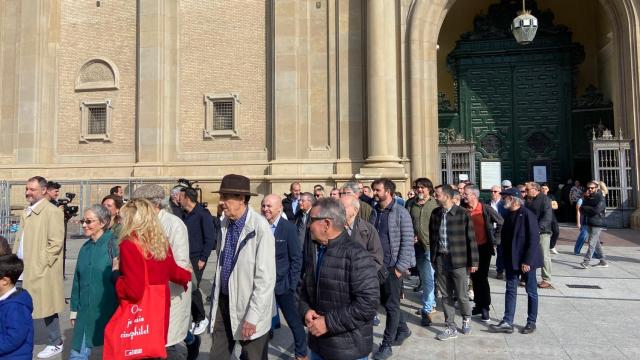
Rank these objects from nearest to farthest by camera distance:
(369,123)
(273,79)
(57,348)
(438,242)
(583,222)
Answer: (57,348) → (438,242) → (583,222) → (369,123) → (273,79)

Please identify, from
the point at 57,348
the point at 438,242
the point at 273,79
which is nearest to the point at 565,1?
the point at 273,79

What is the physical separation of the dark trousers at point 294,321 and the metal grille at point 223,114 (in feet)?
39.0

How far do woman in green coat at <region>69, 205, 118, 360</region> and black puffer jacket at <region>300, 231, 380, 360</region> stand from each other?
2139 mm

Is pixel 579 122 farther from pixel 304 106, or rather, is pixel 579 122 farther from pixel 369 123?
pixel 304 106

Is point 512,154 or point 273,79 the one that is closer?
point 273,79

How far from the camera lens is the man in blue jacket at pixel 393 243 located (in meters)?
5.82

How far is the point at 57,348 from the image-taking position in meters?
5.77

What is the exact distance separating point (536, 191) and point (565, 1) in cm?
1601

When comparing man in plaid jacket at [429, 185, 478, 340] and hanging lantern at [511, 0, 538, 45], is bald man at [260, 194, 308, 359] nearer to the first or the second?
man in plaid jacket at [429, 185, 478, 340]

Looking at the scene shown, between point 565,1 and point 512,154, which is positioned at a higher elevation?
point 565,1

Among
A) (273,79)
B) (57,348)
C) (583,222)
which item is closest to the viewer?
(57,348)

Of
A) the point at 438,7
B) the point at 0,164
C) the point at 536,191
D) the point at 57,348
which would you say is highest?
the point at 438,7

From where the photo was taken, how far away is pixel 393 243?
604cm

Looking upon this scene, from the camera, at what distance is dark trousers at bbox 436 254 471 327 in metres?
6.32
